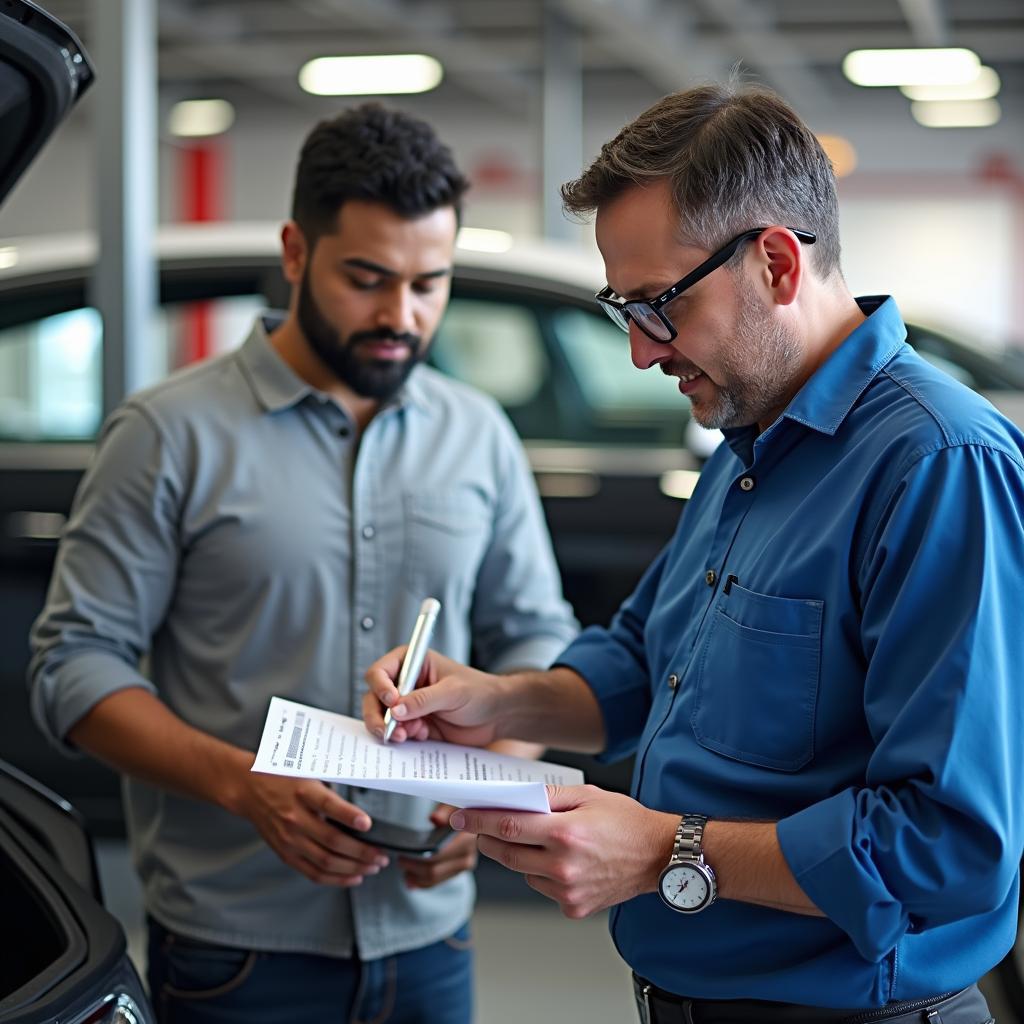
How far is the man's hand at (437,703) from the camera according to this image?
1.58 metres

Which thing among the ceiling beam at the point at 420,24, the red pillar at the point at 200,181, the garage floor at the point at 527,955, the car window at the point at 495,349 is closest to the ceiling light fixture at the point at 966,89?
the ceiling beam at the point at 420,24

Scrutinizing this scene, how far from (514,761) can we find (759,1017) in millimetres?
423

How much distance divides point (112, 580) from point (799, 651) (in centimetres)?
95

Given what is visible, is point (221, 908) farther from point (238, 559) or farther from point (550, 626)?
point (550, 626)

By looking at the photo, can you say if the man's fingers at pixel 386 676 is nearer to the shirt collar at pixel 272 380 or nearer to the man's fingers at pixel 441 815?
the man's fingers at pixel 441 815

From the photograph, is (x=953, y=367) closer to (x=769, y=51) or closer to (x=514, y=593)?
(x=514, y=593)

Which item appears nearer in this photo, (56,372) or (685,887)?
(685,887)

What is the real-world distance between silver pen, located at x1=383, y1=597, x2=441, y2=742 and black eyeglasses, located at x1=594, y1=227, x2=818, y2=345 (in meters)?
0.45

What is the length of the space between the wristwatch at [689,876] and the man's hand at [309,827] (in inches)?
18.7

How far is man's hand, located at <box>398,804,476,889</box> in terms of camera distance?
1.79 m

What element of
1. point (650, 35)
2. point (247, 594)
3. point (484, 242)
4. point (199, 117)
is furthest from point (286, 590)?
point (199, 117)

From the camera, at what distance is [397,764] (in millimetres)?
1455

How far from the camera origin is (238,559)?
1809 millimetres

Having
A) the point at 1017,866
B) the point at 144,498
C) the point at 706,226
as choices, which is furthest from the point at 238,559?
the point at 1017,866
